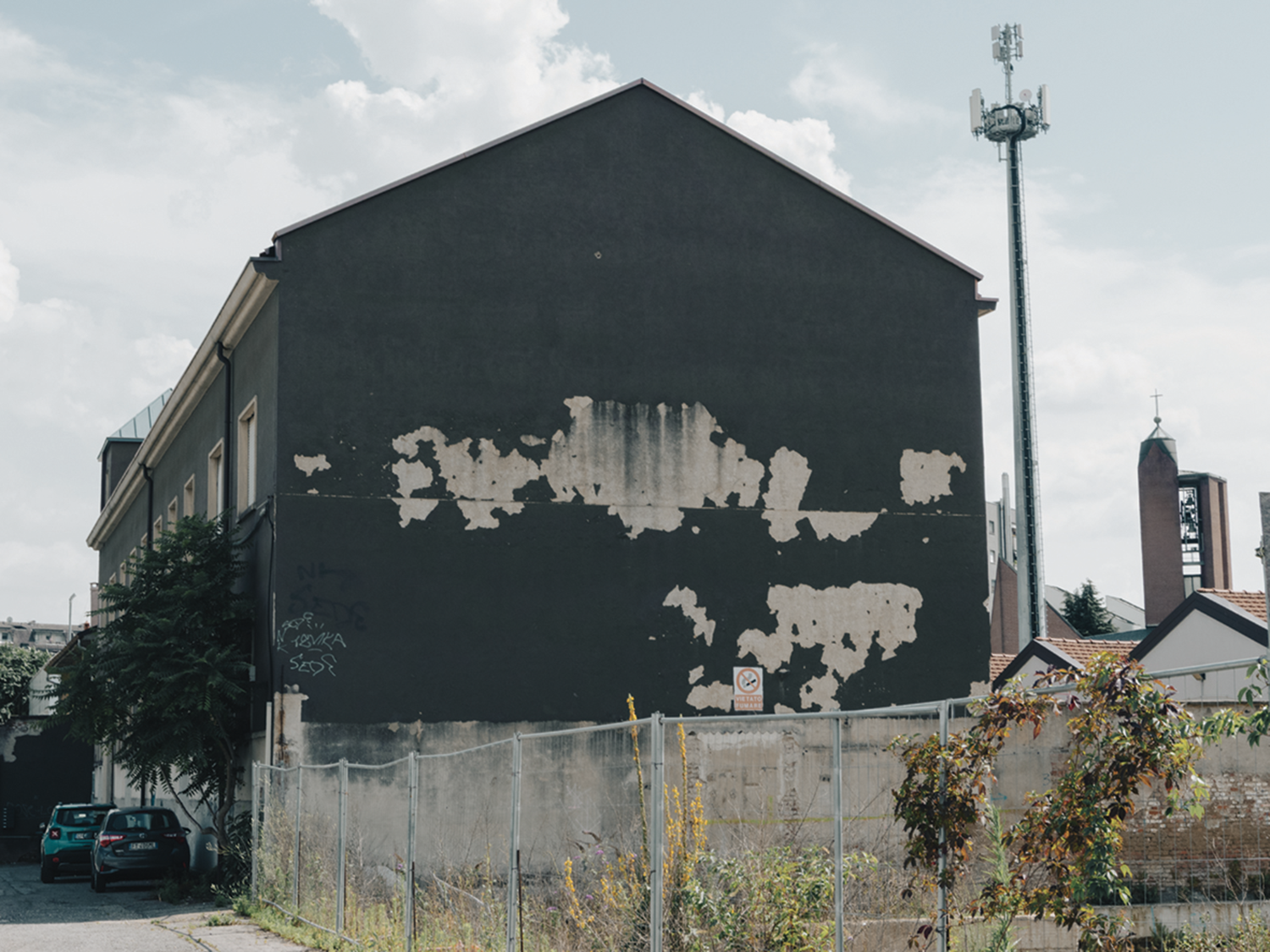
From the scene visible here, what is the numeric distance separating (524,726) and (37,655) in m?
50.3

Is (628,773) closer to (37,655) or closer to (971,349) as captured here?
(971,349)

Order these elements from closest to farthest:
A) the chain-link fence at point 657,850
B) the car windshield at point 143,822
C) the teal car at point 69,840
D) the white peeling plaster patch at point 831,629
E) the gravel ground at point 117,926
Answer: the chain-link fence at point 657,850
the gravel ground at point 117,926
the white peeling plaster patch at point 831,629
the car windshield at point 143,822
the teal car at point 69,840

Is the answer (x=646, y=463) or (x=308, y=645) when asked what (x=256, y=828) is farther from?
(x=646, y=463)

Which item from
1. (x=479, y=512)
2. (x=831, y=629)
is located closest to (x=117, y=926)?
(x=479, y=512)

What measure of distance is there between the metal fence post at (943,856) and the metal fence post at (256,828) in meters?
12.0

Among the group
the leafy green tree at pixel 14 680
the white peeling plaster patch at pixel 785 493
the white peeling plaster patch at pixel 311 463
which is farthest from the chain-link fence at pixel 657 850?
the leafy green tree at pixel 14 680

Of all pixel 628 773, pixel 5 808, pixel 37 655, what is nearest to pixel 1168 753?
pixel 628 773

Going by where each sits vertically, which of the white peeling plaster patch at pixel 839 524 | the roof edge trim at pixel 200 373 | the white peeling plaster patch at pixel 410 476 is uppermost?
the roof edge trim at pixel 200 373

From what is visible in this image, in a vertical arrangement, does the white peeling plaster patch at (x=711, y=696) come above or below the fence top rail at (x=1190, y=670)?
below

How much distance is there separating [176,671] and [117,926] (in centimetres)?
399

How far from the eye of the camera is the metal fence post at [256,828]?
1755cm

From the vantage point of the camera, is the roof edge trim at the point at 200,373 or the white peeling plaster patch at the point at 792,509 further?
the white peeling plaster patch at the point at 792,509

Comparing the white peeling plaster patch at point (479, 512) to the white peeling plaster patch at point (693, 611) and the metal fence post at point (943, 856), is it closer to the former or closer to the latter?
the white peeling plaster patch at point (693, 611)

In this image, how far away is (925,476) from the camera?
22.2 m
